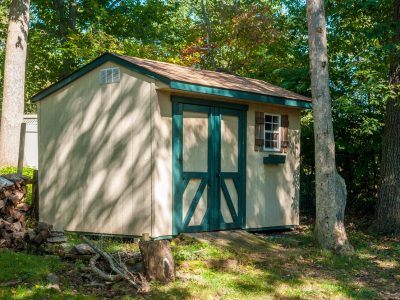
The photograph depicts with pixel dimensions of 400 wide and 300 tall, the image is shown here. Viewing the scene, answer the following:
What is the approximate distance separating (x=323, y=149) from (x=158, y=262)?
3889mm

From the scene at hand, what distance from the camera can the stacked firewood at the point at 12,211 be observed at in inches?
326

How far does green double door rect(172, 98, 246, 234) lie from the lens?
31.8 feet

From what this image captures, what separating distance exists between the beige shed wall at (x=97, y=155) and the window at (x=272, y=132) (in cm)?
318

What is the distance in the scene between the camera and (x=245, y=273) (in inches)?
299

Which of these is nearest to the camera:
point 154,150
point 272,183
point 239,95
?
point 154,150

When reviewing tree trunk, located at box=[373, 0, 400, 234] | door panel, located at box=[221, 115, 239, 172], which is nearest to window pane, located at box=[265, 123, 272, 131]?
door panel, located at box=[221, 115, 239, 172]

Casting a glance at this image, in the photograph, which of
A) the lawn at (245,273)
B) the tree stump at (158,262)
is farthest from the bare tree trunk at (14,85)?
the tree stump at (158,262)

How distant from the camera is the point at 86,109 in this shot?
10.3 m

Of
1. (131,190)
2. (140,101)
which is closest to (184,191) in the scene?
(131,190)

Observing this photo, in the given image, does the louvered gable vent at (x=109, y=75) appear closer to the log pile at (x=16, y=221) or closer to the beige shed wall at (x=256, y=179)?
the beige shed wall at (x=256, y=179)

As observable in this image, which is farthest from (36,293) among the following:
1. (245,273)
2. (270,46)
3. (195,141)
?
(270,46)

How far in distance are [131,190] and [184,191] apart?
91cm

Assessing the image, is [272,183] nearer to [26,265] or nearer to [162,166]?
[162,166]

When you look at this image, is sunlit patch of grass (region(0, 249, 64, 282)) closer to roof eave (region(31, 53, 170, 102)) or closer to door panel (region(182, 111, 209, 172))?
door panel (region(182, 111, 209, 172))
